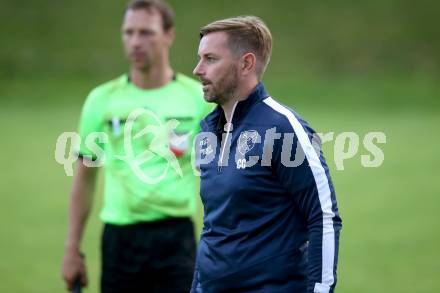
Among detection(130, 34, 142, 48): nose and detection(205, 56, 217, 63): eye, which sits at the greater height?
detection(130, 34, 142, 48): nose

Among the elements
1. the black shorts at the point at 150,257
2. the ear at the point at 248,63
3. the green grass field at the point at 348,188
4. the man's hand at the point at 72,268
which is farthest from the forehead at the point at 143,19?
the green grass field at the point at 348,188

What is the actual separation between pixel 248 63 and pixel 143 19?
204cm

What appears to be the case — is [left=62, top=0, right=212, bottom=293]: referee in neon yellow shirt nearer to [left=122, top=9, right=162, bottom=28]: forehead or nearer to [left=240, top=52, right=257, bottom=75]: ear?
[left=122, top=9, right=162, bottom=28]: forehead

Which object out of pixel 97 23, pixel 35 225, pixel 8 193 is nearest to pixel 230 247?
pixel 35 225

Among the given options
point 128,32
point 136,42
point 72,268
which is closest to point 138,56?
point 136,42

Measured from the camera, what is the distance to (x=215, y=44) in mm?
3682

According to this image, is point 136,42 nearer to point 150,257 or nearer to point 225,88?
point 150,257

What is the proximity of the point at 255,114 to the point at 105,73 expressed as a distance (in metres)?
21.5

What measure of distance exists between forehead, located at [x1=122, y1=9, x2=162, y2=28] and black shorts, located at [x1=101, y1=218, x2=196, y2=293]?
1.28 meters

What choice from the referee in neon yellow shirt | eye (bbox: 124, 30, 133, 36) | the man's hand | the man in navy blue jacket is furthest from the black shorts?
the man in navy blue jacket

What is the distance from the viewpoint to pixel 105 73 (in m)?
24.7

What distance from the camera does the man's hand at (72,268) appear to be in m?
5.07

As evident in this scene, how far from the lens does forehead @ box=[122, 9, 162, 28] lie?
18.2 feet

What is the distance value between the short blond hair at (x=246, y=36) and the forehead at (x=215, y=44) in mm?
17
